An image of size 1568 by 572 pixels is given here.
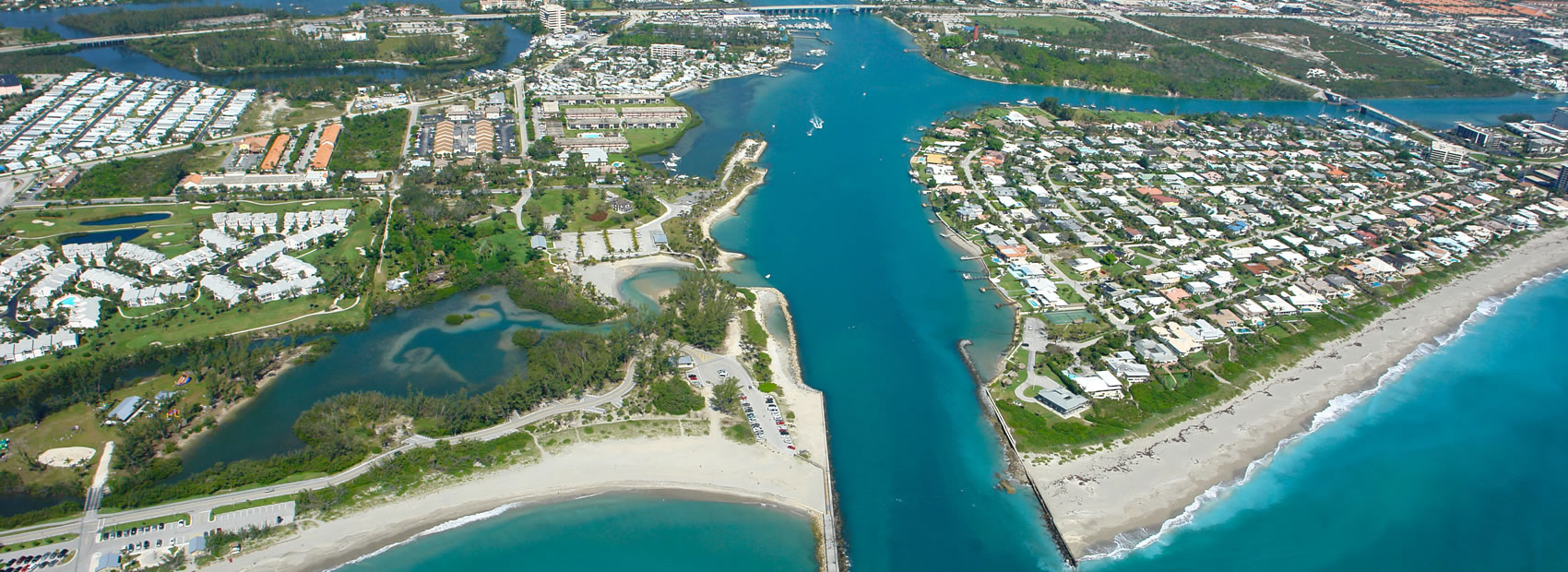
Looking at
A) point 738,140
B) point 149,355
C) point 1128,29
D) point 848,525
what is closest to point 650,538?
point 848,525

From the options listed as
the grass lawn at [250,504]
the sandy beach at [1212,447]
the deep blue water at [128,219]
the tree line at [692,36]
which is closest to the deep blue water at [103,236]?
the deep blue water at [128,219]

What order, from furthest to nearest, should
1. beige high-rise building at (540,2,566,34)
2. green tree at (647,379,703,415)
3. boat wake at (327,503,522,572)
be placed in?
1. beige high-rise building at (540,2,566,34)
2. green tree at (647,379,703,415)
3. boat wake at (327,503,522,572)

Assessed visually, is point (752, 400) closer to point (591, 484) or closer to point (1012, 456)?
point (591, 484)

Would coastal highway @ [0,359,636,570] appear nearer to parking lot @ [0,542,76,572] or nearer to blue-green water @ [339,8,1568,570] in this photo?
parking lot @ [0,542,76,572]

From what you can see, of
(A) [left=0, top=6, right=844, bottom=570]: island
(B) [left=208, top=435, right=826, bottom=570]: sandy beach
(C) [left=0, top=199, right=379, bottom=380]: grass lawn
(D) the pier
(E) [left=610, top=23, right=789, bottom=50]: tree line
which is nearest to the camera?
(B) [left=208, top=435, right=826, bottom=570]: sandy beach

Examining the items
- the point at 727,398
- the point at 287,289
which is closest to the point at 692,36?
the point at 287,289

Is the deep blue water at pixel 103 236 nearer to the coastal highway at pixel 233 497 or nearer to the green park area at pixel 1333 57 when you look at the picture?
the coastal highway at pixel 233 497

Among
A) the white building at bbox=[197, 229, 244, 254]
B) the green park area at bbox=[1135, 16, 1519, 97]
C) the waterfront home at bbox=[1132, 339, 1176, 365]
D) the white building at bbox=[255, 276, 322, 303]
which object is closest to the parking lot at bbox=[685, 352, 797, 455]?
the waterfront home at bbox=[1132, 339, 1176, 365]

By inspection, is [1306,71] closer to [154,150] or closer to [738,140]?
[738,140]
